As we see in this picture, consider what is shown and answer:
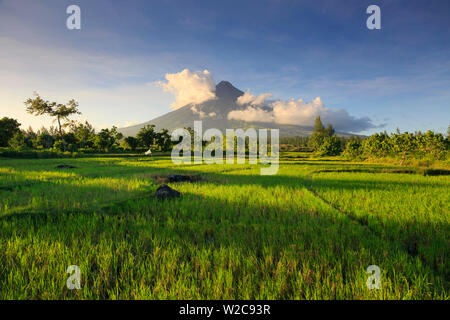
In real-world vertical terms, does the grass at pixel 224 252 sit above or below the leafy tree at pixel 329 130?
below

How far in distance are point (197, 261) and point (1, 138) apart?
5789cm

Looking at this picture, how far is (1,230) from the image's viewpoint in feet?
11.0

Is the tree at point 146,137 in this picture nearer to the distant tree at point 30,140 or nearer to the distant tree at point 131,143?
the distant tree at point 131,143

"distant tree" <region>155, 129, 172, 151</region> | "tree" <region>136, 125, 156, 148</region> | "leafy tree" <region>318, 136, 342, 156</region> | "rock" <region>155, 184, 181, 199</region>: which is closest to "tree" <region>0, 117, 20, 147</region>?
"tree" <region>136, 125, 156, 148</region>

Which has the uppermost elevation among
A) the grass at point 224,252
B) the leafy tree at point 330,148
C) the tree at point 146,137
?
the tree at point 146,137

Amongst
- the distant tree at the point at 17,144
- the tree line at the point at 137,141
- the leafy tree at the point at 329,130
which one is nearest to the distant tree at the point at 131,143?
the tree line at the point at 137,141

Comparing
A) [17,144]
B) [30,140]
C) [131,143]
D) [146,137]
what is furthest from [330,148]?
[30,140]

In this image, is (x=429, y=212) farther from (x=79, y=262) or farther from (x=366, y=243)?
(x=79, y=262)

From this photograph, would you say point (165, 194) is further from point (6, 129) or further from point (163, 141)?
point (6, 129)

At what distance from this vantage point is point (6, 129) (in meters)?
38.1

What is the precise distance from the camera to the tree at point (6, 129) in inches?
1474

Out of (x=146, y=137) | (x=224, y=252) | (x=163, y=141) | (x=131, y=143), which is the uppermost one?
(x=146, y=137)
